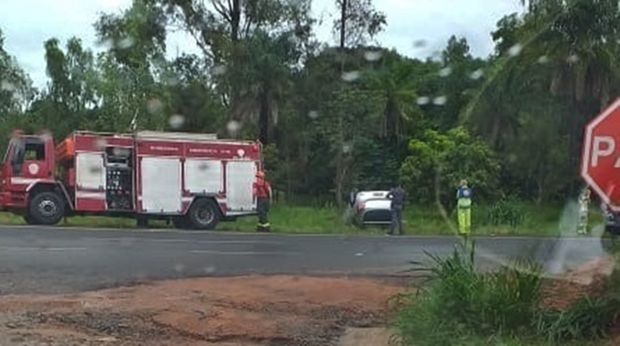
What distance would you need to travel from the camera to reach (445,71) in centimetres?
786

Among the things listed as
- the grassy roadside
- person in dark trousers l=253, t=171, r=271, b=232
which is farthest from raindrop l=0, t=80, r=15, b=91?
person in dark trousers l=253, t=171, r=271, b=232

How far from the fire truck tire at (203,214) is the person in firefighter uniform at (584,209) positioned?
22195mm

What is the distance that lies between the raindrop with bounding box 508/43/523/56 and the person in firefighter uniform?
0.85 meters

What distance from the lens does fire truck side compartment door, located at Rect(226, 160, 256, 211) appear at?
28531 millimetres

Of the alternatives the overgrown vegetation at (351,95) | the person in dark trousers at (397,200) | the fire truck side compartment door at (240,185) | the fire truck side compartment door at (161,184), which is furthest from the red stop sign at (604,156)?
the fire truck side compartment door at (240,185)

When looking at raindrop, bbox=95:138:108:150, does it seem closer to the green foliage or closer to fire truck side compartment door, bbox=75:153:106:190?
fire truck side compartment door, bbox=75:153:106:190

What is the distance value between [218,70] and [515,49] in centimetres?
3788

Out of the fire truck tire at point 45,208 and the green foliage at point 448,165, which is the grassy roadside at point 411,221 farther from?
the fire truck tire at point 45,208

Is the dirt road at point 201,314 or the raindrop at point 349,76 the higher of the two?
the raindrop at point 349,76

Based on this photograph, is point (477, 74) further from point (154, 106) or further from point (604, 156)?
point (154, 106)

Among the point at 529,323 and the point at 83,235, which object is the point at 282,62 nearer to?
the point at 83,235

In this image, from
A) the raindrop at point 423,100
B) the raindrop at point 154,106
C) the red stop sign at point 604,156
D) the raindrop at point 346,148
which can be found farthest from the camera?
the raindrop at point 154,106

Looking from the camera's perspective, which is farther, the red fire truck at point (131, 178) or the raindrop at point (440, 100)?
the red fire truck at point (131, 178)

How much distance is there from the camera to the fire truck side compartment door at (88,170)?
26719mm
